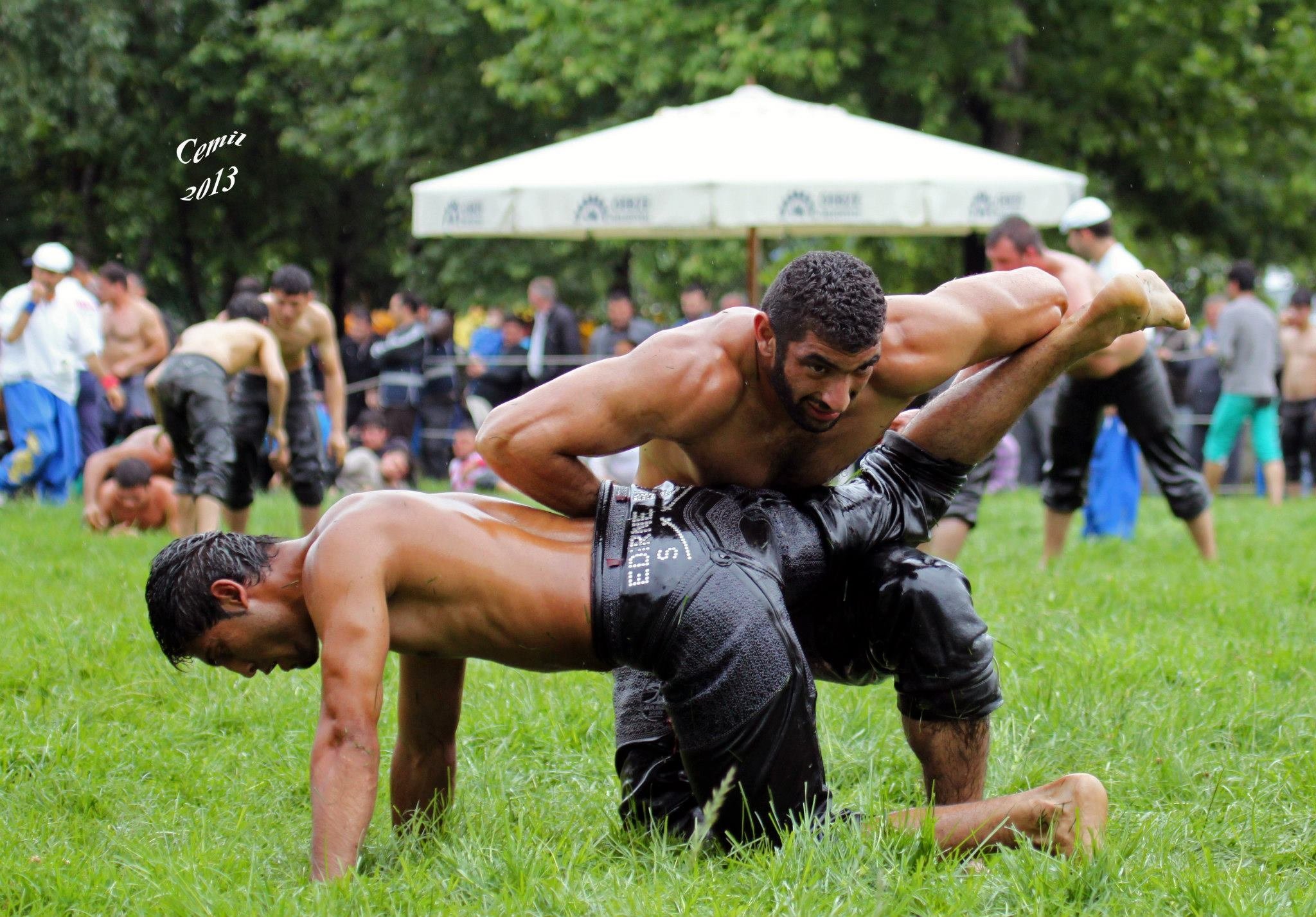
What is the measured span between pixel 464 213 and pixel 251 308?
1.87m

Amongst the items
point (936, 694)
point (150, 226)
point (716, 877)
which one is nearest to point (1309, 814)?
point (936, 694)

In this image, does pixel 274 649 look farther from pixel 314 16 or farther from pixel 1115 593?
pixel 314 16

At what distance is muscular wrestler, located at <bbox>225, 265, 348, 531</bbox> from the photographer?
8.77 m

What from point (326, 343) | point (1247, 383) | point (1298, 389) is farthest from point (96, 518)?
point (1298, 389)

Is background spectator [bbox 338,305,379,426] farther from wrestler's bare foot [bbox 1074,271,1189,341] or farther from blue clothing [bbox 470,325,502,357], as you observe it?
wrestler's bare foot [bbox 1074,271,1189,341]

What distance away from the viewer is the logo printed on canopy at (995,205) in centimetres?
957

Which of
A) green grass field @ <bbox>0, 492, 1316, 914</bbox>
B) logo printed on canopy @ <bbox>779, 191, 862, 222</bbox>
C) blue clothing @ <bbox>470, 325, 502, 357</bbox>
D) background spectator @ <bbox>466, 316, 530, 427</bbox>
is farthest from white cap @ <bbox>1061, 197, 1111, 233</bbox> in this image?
blue clothing @ <bbox>470, 325, 502, 357</bbox>

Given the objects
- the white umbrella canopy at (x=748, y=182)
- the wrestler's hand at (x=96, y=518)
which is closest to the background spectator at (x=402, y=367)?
the white umbrella canopy at (x=748, y=182)

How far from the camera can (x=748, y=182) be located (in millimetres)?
9453

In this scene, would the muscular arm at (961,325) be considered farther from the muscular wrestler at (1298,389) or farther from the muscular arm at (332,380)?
the muscular wrestler at (1298,389)

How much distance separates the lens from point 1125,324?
3.65m

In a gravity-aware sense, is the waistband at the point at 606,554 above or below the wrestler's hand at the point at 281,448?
above

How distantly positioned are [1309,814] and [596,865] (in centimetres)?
176

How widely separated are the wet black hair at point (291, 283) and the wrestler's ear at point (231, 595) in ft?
19.6
